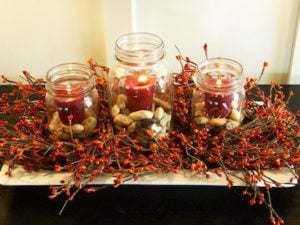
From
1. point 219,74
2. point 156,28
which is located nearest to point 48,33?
point 156,28

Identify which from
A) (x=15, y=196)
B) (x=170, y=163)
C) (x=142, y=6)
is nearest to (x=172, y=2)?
(x=142, y=6)

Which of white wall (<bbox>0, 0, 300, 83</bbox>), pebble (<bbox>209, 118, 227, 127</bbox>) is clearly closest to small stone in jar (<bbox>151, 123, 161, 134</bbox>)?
pebble (<bbox>209, 118, 227, 127</bbox>)

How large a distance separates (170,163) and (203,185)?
7 centimetres

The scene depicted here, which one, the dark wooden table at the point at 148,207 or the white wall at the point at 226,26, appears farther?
the white wall at the point at 226,26

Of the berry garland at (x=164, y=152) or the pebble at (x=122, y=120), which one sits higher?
the pebble at (x=122, y=120)

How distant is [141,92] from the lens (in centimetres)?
82

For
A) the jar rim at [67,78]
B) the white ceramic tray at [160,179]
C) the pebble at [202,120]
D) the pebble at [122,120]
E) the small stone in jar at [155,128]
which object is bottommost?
the white ceramic tray at [160,179]

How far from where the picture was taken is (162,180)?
0.81m

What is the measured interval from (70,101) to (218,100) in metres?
0.27

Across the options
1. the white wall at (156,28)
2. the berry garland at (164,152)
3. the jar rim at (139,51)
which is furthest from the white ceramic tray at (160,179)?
the white wall at (156,28)

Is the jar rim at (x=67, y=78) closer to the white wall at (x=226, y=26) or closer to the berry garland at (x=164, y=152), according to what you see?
the berry garland at (x=164, y=152)

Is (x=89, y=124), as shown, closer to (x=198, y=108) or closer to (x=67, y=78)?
(x=67, y=78)

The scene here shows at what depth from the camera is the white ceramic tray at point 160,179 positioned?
0.81 meters

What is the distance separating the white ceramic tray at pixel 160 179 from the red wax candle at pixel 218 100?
11 cm
